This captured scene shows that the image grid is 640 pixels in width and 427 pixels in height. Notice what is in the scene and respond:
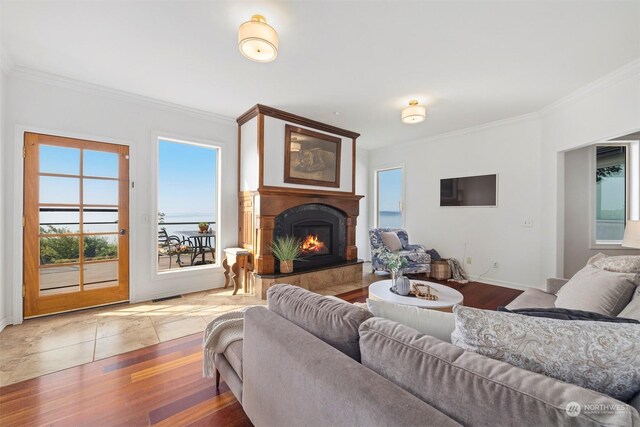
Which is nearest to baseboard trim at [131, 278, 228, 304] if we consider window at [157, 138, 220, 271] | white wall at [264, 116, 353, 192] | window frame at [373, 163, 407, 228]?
window at [157, 138, 220, 271]

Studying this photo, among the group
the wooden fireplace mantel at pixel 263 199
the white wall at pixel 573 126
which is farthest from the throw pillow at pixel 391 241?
the white wall at pixel 573 126

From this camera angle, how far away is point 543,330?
2.47 ft

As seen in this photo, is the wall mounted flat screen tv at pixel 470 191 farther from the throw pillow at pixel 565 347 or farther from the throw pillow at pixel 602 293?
the throw pillow at pixel 565 347

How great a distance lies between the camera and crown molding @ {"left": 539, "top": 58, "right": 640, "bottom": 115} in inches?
96.6

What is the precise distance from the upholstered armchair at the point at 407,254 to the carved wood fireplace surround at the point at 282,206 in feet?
1.43

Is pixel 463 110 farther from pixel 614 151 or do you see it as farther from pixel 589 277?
pixel 589 277

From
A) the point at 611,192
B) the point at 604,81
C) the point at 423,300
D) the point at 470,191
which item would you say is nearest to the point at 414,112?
the point at 604,81

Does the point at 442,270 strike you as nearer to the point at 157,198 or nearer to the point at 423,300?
the point at 423,300

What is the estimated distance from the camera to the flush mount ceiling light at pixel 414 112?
3.28 m

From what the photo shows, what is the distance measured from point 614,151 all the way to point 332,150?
4104mm

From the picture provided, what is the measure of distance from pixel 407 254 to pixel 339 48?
325 cm

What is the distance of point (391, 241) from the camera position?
15.2 feet

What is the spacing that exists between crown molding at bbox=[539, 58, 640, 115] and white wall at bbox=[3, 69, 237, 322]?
443 cm

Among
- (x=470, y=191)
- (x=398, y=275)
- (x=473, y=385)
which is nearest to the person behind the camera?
(x=473, y=385)
